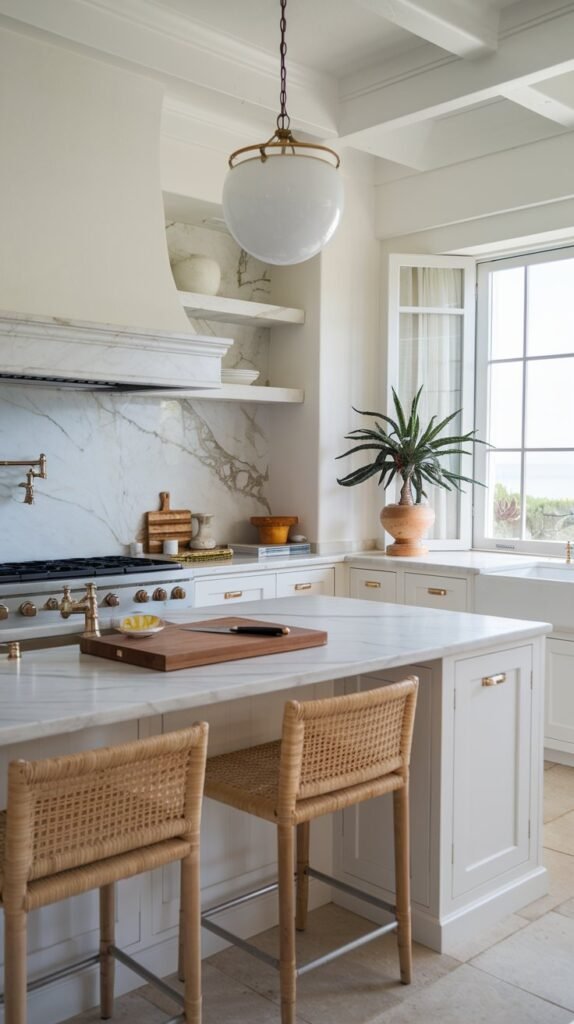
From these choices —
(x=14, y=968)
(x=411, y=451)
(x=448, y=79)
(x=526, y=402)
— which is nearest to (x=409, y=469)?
(x=411, y=451)

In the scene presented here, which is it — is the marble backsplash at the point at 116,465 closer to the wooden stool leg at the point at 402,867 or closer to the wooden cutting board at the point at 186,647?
the wooden cutting board at the point at 186,647

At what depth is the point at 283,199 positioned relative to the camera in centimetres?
228

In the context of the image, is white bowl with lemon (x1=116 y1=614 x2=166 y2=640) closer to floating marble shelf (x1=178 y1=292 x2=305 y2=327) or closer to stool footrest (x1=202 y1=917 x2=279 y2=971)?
stool footrest (x1=202 y1=917 x2=279 y2=971)

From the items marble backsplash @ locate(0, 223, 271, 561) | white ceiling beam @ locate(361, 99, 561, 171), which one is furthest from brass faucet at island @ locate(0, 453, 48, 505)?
white ceiling beam @ locate(361, 99, 561, 171)

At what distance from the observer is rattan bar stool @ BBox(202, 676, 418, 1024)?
2.05 metres

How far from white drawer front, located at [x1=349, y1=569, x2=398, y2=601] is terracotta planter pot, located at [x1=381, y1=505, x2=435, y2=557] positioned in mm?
155

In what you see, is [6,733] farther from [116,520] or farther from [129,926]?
[116,520]

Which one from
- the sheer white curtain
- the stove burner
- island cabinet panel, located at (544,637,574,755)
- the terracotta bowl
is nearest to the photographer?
the stove burner

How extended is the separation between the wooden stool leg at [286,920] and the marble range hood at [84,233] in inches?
82.5

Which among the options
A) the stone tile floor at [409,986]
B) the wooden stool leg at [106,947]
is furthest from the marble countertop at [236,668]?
the stone tile floor at [409,986]

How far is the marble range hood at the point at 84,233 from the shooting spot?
3484mm

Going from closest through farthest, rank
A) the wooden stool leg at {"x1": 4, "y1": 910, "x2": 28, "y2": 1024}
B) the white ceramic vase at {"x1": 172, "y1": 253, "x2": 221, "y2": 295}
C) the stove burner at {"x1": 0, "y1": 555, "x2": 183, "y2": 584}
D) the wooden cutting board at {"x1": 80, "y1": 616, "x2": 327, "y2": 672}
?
the wooden stool leg at {"x1": 4, "y1": 910, "x2": 28, "y2": 1024}, the wooden cutting board at {"x1": 80, "y1": 616, "x2": 327, "y2": 672}, the stove burner at {"x1": 0, "y1": 555, "x2": 183, "y2": 584}, the white ceramic vase at {"x1": 172, "y1": 253, "x2": 221, "y2": 295}

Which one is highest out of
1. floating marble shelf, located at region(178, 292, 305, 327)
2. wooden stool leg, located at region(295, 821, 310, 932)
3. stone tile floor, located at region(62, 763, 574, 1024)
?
floating marble shelf, located at region(178, 292, 305, 327)

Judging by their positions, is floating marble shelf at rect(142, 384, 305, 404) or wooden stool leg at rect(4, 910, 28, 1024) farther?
floating marble shelf at rect(142, 384, 305, 404)
